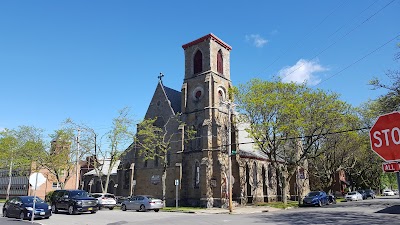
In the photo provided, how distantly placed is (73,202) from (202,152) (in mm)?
15405

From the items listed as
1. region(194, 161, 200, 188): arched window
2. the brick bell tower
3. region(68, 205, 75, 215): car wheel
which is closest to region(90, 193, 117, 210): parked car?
region(68, 205, 75, 215): car wheel

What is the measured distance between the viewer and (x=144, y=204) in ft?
96.0

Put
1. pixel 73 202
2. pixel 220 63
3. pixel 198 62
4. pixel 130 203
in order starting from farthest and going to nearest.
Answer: pixel 220 63, pixel 198 62, pixel 130 203, pixel 73 202

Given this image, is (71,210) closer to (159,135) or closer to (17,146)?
(159,135)

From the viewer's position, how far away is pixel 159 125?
4103cm

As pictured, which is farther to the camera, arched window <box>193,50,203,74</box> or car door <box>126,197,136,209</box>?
arched window <box>193,50,203,74</box>

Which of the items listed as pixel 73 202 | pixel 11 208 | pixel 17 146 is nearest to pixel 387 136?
pixel 73 202

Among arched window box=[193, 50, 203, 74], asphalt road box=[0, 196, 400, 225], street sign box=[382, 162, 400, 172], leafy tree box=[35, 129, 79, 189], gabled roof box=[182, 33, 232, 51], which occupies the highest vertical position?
gabled roof box=[182, 33, 232, 51]

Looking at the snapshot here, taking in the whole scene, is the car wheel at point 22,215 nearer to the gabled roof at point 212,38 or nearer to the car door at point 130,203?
the car door at point 130,203

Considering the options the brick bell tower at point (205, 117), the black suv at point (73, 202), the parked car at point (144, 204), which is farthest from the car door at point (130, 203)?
the brick bell tower at point (205, 117)

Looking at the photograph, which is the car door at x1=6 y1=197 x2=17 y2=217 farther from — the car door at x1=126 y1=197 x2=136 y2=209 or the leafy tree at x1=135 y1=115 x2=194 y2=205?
the leafy tree at x1=135 y1=115 x2=194 y2=205

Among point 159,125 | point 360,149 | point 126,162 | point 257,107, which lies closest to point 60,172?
point 126,162

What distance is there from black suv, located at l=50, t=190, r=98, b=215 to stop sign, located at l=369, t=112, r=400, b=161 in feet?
77.5

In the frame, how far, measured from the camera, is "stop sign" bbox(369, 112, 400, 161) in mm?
3385
